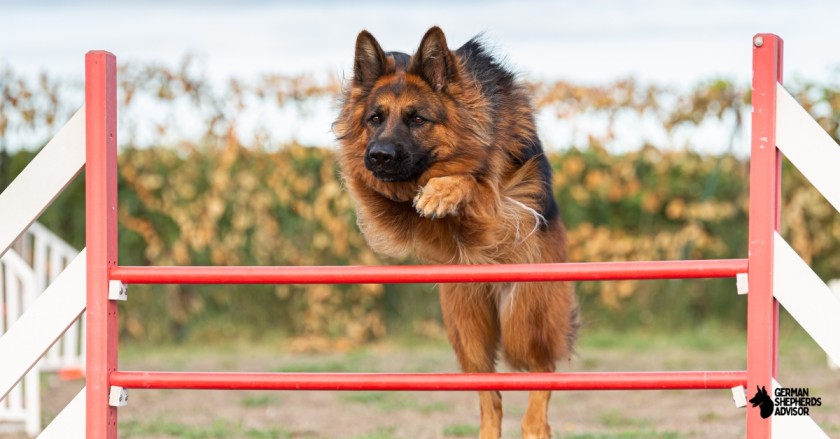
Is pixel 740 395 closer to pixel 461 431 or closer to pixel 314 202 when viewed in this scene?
pixel 461 431

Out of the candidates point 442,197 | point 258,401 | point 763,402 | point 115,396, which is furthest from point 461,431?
point 763,402

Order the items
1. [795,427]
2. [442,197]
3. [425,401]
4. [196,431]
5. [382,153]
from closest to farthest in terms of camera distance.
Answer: [795,427], [442,197], [382,153], [196,431], [425,401]

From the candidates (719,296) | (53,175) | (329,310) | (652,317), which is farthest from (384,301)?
(53,175)

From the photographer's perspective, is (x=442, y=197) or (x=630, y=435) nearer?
(x=442, y=197)

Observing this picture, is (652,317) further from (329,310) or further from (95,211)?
(95,211)

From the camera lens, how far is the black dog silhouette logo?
3.13m

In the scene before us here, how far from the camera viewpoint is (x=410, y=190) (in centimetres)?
407

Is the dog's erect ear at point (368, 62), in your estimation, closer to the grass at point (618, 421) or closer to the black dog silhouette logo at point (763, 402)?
the black dog silhouette logo at point (763, 402)

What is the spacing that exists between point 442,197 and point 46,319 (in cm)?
146

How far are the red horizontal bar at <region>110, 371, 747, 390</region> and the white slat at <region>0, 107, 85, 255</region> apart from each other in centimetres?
65

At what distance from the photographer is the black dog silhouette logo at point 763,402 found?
3.13 meters

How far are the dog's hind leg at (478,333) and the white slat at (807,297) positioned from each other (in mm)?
1629

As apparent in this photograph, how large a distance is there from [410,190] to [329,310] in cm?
532

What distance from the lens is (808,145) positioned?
315 centimetres
